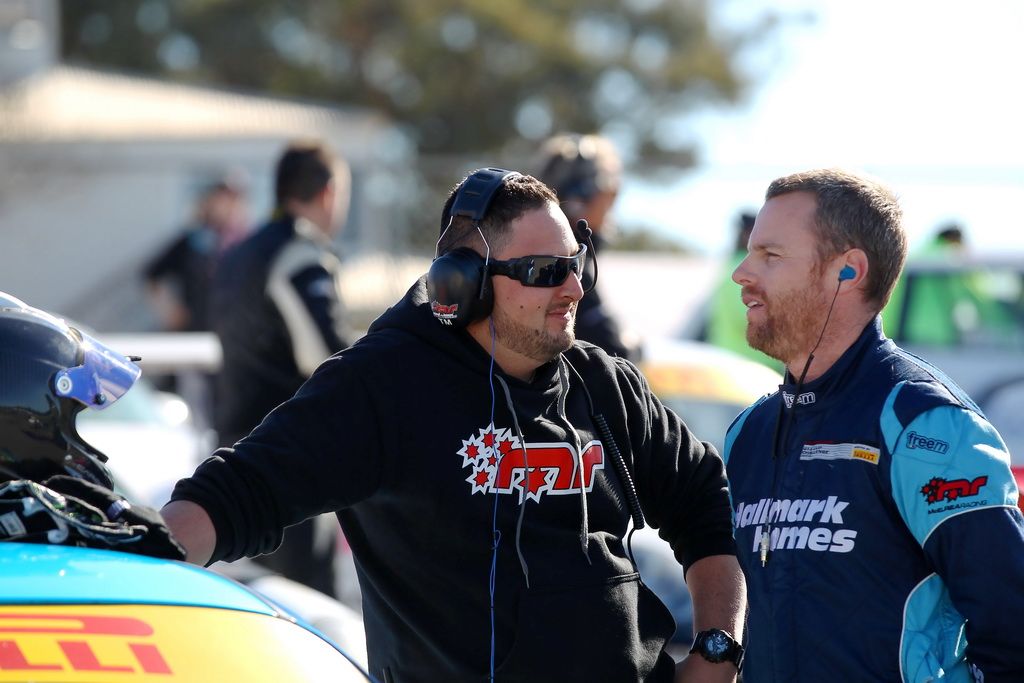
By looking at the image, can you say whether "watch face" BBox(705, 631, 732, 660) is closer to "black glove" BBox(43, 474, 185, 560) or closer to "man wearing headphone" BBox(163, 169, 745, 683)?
"man wearing headphone" BBox(163, 169, 745, 683)

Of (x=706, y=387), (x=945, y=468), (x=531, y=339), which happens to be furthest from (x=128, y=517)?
(x=706, y=387)

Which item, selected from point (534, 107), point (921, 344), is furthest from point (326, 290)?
point (534, 107)

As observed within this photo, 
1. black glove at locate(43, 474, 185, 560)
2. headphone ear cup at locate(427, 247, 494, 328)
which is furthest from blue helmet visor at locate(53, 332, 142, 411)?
headphone ear cup at locate(427, 247, 494, 328)

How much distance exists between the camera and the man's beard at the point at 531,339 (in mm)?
3062

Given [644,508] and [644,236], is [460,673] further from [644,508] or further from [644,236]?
[644,236]

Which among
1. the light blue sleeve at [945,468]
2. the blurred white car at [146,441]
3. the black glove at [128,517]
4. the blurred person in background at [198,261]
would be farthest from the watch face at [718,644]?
the blurred person in background at [198,261]

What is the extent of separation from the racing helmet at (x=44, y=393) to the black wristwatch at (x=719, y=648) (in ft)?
4.35

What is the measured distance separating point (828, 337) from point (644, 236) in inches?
1095

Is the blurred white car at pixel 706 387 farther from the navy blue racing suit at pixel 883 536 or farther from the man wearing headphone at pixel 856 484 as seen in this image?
the navy blue racing suit at pixel 883 536

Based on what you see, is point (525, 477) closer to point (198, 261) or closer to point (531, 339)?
point (531, 339)

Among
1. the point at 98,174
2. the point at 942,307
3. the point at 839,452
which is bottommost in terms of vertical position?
the point at 98,174

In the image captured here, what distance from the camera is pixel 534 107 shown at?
3266 cm

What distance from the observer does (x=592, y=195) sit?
5129 mm

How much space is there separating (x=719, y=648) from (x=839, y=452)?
596 mm
